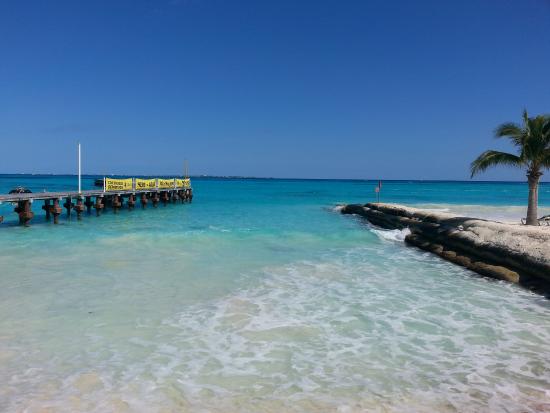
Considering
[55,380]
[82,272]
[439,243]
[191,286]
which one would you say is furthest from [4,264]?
[439,243]

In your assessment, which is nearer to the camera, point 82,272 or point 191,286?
point 191,286

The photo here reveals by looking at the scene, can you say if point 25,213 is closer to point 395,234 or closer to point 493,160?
point 395,234

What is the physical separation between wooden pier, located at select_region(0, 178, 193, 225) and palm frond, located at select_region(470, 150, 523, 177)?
819 inches

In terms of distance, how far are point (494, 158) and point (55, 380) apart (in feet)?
57.0

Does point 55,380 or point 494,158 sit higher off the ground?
point 494,158

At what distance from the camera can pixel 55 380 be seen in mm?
5488

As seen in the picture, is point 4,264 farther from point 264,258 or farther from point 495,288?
point 495,288

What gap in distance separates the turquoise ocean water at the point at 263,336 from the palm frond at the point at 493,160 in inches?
239

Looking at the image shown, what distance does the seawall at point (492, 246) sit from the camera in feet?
36.8

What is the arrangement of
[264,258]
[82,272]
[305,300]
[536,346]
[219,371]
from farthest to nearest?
[264,258]
[82,272]
[305,300]
[536,346]
[219,371]

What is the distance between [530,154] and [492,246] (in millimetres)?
5843

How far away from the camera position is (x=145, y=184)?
38375 millimetres

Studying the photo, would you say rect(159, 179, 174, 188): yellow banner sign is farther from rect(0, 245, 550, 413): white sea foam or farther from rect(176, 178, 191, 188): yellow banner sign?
rect(0, 245, 550, 413): white sea foam

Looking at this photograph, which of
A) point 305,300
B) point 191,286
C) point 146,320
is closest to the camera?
point 146,320
